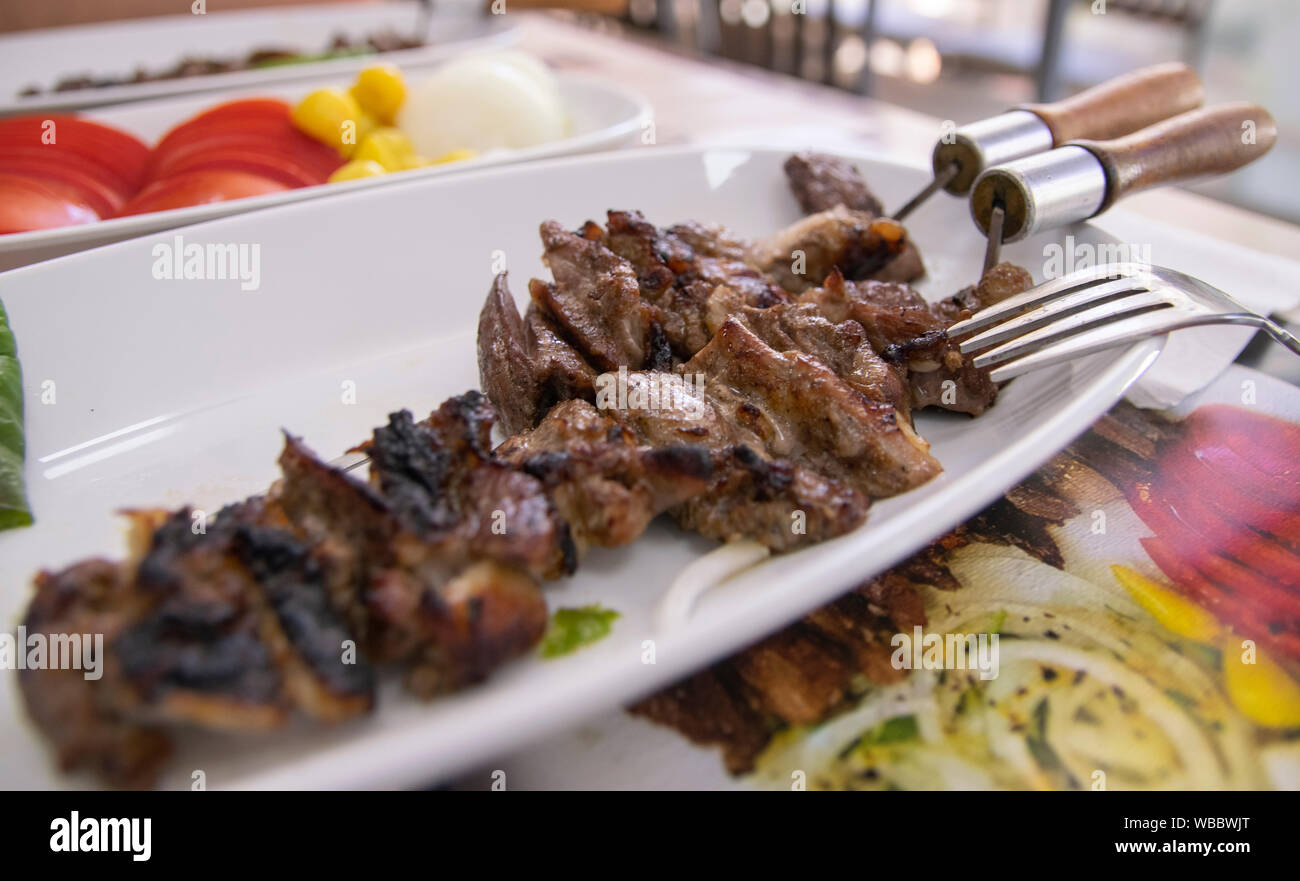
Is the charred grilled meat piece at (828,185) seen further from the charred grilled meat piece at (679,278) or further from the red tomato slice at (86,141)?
the red tomato slice at (86,141)

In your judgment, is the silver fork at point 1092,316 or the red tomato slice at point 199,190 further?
the red tomato slice at point 199,190

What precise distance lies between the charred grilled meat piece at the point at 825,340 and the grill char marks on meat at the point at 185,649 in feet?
4.33

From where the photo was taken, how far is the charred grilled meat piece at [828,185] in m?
3.09

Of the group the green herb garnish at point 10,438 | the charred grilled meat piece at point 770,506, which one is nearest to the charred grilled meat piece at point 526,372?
the charred grilled meat piece at point 770,506

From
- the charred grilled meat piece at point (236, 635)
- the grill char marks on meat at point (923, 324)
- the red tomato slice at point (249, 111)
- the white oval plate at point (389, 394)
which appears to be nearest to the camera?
the charred grilled meat piece at point (236, 635)

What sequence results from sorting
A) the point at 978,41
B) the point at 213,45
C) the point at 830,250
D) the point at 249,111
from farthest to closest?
1. the point at 978,41
2. the point at 213,45
3. the point at 249,111
4. the point at 830,250

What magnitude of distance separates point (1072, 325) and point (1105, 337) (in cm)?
9

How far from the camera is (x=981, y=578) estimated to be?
1911 mm

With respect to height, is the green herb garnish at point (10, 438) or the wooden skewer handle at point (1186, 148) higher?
the wooden skewer handle at point (1186, 148)

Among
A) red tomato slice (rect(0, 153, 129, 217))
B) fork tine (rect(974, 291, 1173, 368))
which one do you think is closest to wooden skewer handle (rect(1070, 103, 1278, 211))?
Answer: fork tine (rect(974, 291, 1173, 368))

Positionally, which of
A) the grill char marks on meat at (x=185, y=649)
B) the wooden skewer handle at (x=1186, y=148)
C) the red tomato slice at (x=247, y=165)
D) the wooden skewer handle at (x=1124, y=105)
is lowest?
the grill char marks on meat at (x=185, y=649)

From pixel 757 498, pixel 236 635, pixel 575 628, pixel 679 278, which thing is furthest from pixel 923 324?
pixel 236 635

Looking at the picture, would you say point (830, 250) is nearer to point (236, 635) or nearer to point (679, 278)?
point (679, 278)

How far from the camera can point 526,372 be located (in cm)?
227
